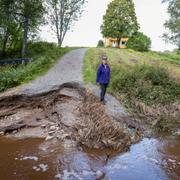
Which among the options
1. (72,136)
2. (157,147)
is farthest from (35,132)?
(157,147)

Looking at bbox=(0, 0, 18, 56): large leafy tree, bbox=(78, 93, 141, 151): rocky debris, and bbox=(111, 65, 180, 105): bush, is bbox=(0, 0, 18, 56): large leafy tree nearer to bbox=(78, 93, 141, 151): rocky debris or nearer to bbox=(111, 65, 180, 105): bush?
bbox=(111, 65, 180, 105): bush

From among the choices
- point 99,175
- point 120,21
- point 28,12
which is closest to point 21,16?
point 28,12

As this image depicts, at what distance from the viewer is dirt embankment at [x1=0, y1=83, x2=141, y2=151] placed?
10.2 meters

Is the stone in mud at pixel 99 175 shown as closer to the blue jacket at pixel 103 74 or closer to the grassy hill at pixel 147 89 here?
the grassy hill at pixel 147 89

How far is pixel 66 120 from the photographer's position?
11750 millimetres

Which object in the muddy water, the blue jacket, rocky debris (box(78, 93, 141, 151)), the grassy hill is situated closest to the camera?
the muddy water

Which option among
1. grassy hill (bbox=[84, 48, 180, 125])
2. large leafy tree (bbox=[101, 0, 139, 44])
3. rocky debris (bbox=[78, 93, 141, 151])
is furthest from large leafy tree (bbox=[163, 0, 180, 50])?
large leafy tree (bbox=[101, 0, 139, 44])

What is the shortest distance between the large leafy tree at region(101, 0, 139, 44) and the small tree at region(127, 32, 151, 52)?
2247 millimetres

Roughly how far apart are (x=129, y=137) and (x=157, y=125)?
2.27 m

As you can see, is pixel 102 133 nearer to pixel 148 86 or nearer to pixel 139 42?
pixel 148 86

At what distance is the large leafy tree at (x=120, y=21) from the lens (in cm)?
5500

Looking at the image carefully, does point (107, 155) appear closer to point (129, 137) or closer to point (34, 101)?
point (129, 137)

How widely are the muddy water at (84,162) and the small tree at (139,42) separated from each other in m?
41.0

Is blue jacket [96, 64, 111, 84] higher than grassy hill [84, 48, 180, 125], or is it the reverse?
blue jacket [96, 64, 111, 84]
